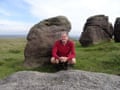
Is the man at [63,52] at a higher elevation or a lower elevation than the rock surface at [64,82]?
higher

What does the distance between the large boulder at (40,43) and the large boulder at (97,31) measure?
17578 millimetres

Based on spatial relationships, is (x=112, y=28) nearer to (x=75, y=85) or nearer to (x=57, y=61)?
(x=57, y=61)

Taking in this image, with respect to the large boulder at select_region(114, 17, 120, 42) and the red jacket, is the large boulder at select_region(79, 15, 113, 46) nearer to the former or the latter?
the large boulder at select_region(114, 17, 120, 42)

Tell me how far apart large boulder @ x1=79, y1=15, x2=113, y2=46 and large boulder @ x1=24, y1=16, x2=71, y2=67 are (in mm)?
17578

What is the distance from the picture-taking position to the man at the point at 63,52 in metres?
18.6

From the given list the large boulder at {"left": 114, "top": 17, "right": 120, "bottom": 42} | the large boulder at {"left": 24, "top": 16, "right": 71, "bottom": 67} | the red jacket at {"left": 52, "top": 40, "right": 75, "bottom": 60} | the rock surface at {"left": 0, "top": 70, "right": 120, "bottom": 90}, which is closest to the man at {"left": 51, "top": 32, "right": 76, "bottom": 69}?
the red jacket at {"left": 52, "top": 40, "right": 75, "bottom": 60}

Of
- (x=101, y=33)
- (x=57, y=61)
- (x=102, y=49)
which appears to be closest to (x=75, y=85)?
(x=57, y=61)

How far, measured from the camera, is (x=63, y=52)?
19047 millimetres

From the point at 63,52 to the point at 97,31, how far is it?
2976cm

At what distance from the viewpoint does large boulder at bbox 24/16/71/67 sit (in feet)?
93.8

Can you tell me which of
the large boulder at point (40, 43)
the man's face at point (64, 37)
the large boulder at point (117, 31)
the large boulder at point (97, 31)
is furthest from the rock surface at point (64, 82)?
the large boulder at point (117, 31)

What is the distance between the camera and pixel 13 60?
1277 inches

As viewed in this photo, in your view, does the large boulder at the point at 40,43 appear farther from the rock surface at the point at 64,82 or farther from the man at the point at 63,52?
the rock surface at the point at 64,82

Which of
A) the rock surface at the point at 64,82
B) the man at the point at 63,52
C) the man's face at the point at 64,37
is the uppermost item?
the man's face at the point at 64,37
